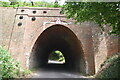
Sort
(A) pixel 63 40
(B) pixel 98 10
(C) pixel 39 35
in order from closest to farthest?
1. (B) pixel 98 10
2. (C) pixel 39 35
3. (A) pixel 63 40

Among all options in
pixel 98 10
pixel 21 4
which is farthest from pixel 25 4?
pixel 98 10

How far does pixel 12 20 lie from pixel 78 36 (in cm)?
522

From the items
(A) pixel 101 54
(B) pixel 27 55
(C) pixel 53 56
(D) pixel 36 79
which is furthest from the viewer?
(C) pixel 53 56

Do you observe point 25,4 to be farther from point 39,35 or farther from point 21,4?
point 39,35

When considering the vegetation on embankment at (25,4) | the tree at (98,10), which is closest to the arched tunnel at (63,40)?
the vegetation on embankment at (25,4)

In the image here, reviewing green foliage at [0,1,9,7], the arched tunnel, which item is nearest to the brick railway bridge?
the arched tunnel

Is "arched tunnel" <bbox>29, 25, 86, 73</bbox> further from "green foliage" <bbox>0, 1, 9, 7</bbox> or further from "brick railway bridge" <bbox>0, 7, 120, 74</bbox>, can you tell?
"green foliage" <bbox>0, 1, 9, 7</bbox>

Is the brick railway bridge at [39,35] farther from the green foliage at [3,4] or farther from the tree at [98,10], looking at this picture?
the tree at [98,10]

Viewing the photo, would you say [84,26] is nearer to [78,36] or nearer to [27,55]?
[78,36]

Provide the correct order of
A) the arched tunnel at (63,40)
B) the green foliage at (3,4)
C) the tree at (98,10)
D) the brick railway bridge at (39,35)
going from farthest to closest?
the green foliage at (3,4) → the arched tunnel at (63,40) → the brick railway bridge at (39,35) → the tree at (98,10)

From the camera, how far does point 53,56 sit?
43.9 m

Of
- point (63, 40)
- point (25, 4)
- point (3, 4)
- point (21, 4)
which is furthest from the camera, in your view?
point (63, 40)

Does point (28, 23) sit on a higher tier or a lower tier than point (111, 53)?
higher

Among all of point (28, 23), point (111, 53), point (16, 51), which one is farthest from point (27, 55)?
point (111, 53)
